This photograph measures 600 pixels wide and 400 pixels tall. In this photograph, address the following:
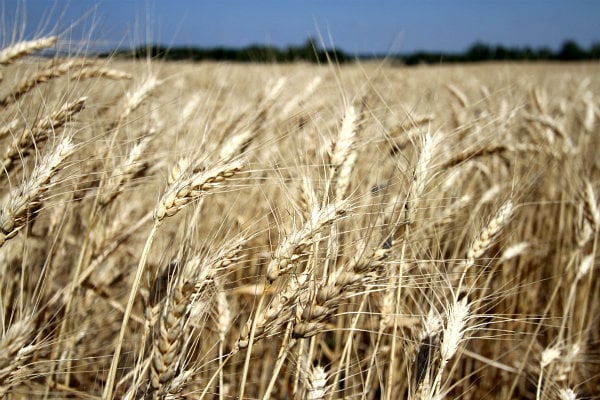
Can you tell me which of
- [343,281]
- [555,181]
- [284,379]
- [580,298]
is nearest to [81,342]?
[284,379]

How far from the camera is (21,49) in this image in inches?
61.8

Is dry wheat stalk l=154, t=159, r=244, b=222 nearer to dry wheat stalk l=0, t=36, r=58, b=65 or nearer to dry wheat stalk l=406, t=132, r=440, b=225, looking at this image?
dry wheat stalk l=406, t=132, r=440, b=225

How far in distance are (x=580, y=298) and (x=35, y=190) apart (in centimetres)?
218

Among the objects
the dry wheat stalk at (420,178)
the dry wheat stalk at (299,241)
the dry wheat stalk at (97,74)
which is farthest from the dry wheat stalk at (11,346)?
the dry wheat stalk at (97,74)

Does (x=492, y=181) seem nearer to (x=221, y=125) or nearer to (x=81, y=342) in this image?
(x=221, y=125)

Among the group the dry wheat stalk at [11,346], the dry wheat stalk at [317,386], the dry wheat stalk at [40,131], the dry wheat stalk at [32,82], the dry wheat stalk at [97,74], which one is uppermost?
the dry wheat stalk at [97,74]

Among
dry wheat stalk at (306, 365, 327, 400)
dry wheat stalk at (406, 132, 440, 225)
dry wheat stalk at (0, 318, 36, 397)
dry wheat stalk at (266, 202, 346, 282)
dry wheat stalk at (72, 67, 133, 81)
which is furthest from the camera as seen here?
dry wheat stalk at (72, 67, 133, 81)

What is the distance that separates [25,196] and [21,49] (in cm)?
86

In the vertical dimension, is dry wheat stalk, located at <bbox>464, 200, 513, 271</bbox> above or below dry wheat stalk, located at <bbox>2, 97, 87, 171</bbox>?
below

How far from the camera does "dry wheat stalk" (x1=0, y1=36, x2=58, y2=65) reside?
5.10 feet

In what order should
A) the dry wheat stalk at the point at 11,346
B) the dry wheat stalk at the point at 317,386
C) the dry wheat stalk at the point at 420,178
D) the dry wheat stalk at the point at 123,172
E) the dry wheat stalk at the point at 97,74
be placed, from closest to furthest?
the dry wheat stalk at the point at 11,346
the dry wheat stalk at the point at 317,386
the dry wheat stalk at the point at 420,178
the dry wheat stalk at the point at 123,172
the dry wheat stalk at the point at 97,74

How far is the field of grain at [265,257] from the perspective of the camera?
95 centimetres

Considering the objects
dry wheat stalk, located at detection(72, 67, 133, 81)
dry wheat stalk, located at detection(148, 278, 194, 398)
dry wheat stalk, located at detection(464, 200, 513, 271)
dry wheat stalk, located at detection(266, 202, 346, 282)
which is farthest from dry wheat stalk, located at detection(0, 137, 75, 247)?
dry wheat stalk, located at detection(464, 200, 513, 271)

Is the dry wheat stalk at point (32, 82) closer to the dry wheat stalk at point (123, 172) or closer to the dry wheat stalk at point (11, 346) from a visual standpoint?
the dry wheat stalk at point (123, 172)
